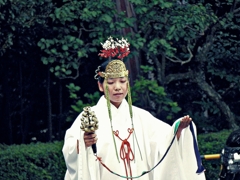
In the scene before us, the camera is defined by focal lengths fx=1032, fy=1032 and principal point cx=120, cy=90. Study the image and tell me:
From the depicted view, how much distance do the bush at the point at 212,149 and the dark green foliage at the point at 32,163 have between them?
1719 millimetres

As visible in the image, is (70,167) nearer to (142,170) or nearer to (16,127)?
(142,170)

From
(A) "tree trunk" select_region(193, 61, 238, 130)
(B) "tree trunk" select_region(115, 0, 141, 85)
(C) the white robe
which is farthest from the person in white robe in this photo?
(A) "tree trunk" select_region(193, 61, 238, 130)

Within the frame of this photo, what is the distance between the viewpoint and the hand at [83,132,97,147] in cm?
809

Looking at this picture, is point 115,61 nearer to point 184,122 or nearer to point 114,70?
point 114,70

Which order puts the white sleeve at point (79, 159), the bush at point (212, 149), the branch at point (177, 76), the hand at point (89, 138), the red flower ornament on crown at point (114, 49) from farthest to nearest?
1. the branch at point (177, 76)
2. the bush at point (212, 149)
3. the red flower ornament on crown at point (114, 49)
4. the white sleeve at point (79, 159)
5. the hand at point (89, 138)

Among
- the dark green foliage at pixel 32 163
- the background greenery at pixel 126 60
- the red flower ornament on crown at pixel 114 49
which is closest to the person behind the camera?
the red flower ornament on crown at pixel 114 49

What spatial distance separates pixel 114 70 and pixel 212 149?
408cm

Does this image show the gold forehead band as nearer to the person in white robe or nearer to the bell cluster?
the person in white robe

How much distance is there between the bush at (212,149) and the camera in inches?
490

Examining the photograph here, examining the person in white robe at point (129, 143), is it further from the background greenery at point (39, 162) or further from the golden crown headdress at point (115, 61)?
the background greenery at point (39, 162)

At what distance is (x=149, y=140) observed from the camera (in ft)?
28.9

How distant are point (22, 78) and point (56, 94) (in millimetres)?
533

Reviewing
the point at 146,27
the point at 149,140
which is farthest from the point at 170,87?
the point at 149,140

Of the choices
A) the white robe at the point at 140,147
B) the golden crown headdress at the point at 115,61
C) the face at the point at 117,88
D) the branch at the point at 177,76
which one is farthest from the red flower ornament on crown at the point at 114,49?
the branch at the point at 177,76
